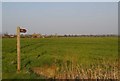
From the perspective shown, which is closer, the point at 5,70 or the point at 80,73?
the point at 80,73

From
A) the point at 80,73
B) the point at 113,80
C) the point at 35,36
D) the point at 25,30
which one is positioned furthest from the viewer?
the point at 35,36

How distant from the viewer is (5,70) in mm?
11727

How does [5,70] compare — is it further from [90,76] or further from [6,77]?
[90,76]

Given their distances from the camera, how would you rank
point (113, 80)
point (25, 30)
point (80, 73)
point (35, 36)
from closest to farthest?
point (113, 80) < point (80, 73) < point (25, 30) < point (35, 36)

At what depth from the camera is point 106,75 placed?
958 centimetres

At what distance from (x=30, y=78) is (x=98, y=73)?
244cm

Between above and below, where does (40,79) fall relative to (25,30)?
below

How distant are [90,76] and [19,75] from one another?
106 inches

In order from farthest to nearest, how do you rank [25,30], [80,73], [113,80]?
[25,30]
[80,73]
[113,80]

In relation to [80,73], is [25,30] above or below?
above

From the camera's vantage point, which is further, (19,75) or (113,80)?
(19,75)

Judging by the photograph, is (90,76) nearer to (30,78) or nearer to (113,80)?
(113,80)

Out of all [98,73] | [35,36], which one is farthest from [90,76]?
[35,36]

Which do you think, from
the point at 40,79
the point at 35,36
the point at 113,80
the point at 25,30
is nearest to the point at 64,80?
the point at 40,79
